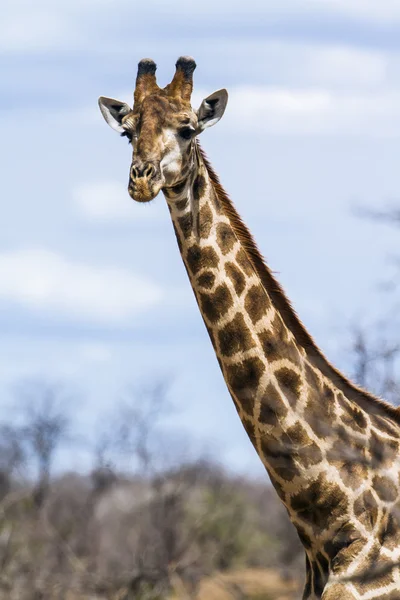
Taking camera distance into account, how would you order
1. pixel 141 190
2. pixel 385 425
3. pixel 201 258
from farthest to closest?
pixel 385 425 < pixel 201 258 < pixel 141 190

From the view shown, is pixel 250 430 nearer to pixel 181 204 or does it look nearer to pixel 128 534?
pixel 181 204

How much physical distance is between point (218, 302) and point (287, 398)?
0.76 meters

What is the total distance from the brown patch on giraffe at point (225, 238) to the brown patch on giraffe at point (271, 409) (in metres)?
0.97

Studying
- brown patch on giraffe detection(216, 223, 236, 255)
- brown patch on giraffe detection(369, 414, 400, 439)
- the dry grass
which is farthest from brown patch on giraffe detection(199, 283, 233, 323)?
the dry grass

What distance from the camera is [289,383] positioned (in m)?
8.73

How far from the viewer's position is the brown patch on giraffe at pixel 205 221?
887 centimetres

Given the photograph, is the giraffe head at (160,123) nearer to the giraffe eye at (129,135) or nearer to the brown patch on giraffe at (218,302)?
the giraffe eye at (129,135)

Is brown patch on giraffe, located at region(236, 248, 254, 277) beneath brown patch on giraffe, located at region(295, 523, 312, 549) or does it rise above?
above

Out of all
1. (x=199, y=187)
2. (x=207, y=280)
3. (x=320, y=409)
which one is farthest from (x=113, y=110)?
(x=320, y=409)

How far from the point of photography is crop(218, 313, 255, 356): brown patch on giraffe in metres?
8.69

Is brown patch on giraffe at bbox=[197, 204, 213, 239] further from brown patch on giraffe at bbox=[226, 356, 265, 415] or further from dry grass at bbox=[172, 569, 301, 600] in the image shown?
dry grass at bbox=[172, 569, 301, 600]

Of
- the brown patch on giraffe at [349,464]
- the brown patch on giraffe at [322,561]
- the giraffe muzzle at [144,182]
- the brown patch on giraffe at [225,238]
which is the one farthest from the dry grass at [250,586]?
the giraffe muzzle at [144,182]

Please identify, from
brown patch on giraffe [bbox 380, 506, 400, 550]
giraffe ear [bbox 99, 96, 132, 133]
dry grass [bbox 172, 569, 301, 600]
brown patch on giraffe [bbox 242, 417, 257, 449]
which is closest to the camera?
brown patch on giraffe [bbox 380, 506, 400, 550]

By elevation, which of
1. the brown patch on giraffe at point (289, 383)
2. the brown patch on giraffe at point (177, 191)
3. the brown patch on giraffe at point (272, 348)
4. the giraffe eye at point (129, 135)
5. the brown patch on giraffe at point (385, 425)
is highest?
the giraffe eye at point (129, 135)
